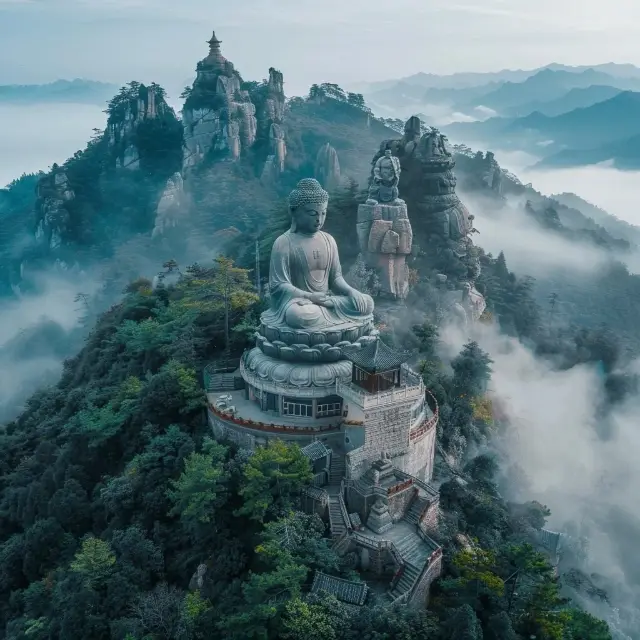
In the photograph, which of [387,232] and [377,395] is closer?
[377,395]

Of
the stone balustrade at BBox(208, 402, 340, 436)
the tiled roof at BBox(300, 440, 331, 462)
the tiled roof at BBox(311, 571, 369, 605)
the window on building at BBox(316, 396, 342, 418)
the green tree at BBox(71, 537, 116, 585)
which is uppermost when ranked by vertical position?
the window on building at BBox(316, 396, 342, 418)

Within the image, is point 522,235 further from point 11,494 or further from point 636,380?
point 11,494

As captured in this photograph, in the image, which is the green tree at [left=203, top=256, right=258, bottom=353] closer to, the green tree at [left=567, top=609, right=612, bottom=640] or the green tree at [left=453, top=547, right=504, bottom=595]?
the green tree at [left=453, top=547, right=504, bottom=595]

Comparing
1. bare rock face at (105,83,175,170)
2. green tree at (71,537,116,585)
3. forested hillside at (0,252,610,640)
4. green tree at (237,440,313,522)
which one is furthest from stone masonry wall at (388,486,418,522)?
bare rock face at (105,83,175,170)

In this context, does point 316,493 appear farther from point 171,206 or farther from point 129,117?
point 129,117

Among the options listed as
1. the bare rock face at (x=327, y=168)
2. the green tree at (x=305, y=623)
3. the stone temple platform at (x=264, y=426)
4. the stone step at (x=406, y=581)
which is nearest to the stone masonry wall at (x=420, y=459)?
the stone temple platform at (x=264, y=426)

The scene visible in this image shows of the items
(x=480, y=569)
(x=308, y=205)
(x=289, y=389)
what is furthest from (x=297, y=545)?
(x=308, y=205)
